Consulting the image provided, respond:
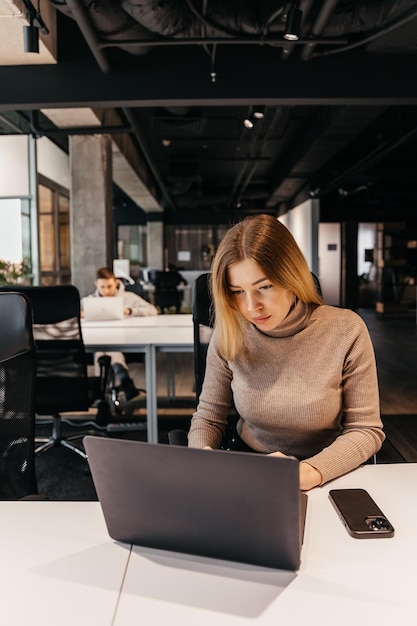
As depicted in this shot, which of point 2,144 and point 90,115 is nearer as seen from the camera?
point 90,115

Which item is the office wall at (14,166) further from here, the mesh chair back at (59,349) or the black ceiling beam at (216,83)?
the mesh chair back at (59,349)

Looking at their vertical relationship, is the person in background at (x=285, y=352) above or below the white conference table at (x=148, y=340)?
above

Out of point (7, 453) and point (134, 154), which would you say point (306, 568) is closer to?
point (7, 453)

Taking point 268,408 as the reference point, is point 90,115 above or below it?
above

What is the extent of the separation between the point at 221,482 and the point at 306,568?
0.25 m

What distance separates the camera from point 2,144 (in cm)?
766

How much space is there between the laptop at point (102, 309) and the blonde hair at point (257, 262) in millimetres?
3213

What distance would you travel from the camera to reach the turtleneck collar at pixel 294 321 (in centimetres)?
166

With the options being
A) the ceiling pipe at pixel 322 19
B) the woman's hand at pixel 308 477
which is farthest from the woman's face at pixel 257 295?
the ceiling pipe at pixel 322 19

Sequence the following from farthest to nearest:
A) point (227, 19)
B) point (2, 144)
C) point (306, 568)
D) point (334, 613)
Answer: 1. point (2, 144)
2. point (227, 19)
3. point (306, 568)
4. point (334, 613)

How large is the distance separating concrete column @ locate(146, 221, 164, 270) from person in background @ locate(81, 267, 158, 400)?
13.9 metres

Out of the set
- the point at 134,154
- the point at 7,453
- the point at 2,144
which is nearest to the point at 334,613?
the point at 7,453

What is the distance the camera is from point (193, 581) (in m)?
0.97

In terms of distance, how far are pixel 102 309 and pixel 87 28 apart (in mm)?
2121
